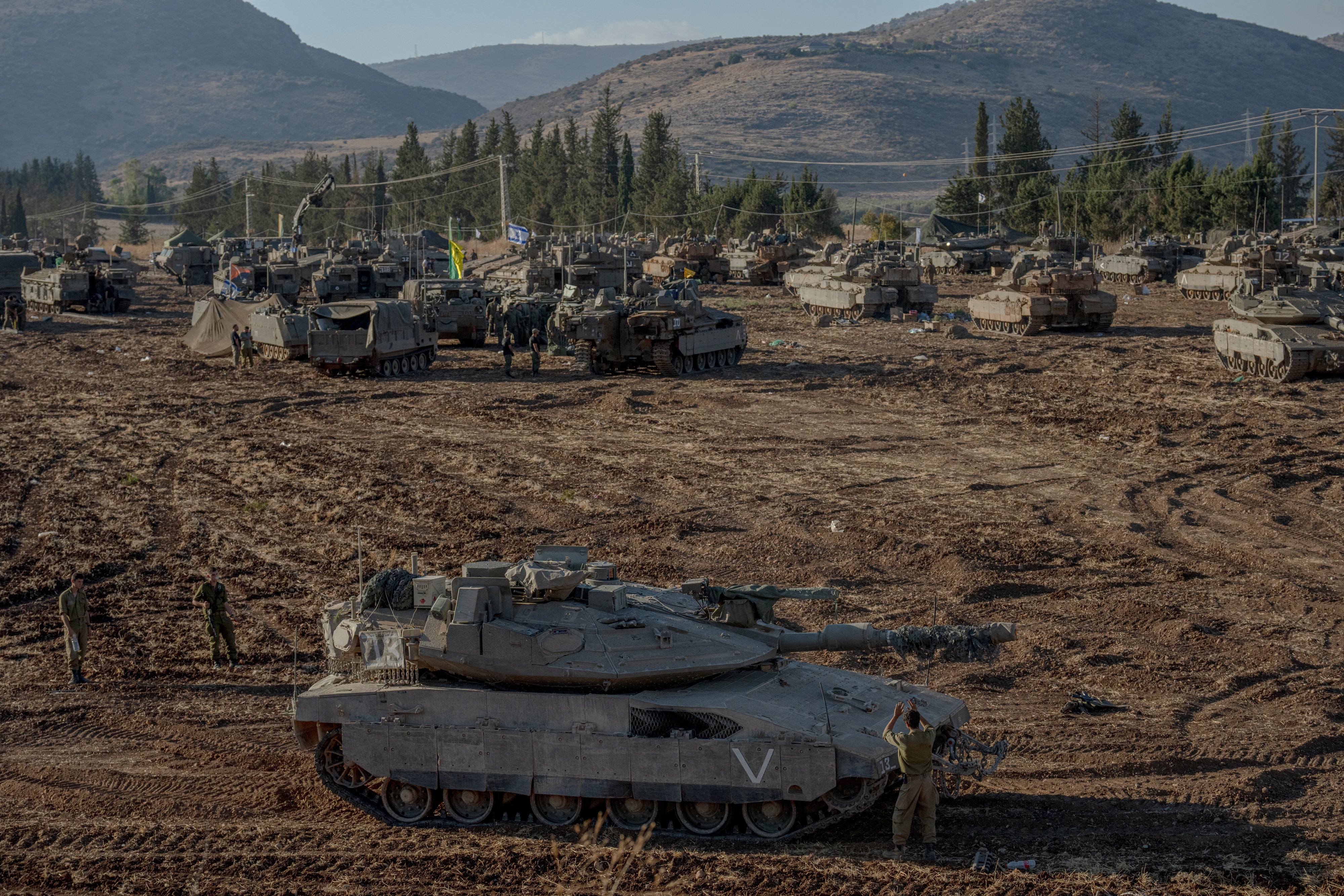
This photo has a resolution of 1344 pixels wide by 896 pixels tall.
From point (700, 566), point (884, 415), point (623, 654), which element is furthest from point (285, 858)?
point (884, 415)

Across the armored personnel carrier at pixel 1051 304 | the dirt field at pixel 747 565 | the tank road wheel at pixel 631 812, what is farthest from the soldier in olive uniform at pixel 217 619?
the armored personnel carrier at pixel 1051 304

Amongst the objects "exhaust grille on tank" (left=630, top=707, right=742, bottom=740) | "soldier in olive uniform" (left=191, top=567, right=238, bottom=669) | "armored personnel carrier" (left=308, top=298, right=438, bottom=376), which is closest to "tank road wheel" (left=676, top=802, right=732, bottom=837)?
"exhaust grille on tank" (left=630, top=707, right=742, bottom=740)

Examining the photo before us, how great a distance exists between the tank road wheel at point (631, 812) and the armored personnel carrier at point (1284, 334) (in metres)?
22.7

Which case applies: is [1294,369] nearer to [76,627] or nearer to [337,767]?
[337,767]

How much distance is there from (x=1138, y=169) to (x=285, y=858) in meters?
84.2

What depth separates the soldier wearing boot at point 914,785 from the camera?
8.77 m

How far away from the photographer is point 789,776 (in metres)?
8.93

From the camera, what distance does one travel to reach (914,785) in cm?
881

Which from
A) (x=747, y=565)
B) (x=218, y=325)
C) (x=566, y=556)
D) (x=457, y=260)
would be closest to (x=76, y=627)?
(x=566, y=556)

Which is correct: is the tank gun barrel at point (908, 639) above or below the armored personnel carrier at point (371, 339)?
below

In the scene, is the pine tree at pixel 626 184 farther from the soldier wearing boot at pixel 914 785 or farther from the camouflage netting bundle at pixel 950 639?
the soldier wearing boot at pixel 914 785

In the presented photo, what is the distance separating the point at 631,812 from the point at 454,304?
28810 millimetres

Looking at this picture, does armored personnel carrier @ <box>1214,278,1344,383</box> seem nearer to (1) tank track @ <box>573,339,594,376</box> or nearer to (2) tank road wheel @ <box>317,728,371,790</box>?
(1) tank track @ <box>573,339,594,376</box>

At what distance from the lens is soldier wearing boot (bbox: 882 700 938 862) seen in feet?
28.8
